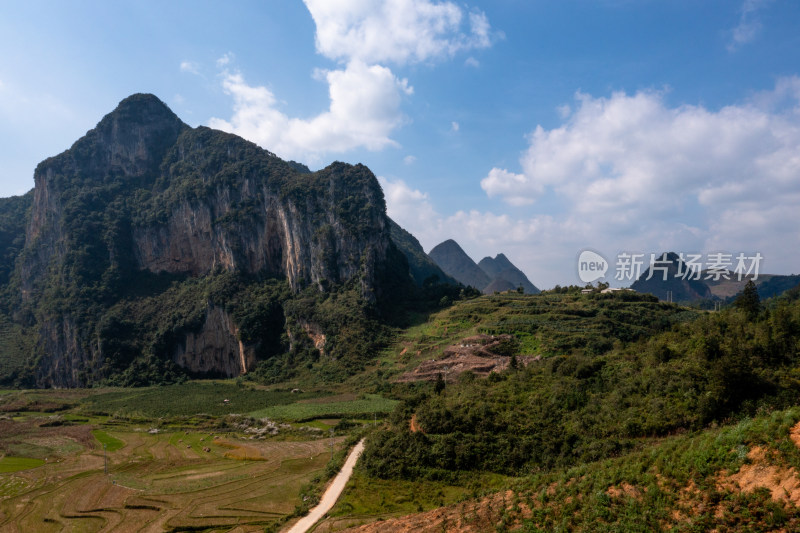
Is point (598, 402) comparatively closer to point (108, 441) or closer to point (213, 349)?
point (108, 441)

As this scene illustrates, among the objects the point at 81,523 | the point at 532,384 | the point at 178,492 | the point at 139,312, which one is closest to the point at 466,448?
the point at 532,384

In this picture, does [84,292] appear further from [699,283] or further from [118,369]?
[699,283]

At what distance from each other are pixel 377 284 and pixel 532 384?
2365 inches

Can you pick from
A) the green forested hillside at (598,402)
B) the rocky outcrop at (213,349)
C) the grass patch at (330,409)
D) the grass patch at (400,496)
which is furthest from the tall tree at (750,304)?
the rocky outcrop at (213,349)

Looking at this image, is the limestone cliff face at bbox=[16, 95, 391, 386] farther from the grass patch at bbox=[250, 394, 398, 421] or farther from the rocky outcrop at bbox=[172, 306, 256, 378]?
the grass patch at bbox=[250, 394, 398, 421]

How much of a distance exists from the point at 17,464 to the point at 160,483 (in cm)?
1750

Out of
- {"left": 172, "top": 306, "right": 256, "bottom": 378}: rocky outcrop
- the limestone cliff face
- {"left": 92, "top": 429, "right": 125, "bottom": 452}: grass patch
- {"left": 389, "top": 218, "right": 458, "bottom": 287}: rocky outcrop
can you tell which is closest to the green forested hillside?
{"left": 92, "top": 429, "right": 125, "bottom": 452}: grass patch

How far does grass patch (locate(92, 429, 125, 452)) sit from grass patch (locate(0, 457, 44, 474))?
5660 millimetres

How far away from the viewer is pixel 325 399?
5953 centimetres

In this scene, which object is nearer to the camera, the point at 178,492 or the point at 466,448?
the point at 466,448

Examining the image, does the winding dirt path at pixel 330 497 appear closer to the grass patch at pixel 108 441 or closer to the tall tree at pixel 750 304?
the tall tree at pixel 750 304

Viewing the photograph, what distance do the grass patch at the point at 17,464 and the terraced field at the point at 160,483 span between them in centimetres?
40

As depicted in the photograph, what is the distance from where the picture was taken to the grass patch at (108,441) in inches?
1769

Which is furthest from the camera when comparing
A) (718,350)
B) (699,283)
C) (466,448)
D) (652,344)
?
(699,283)
